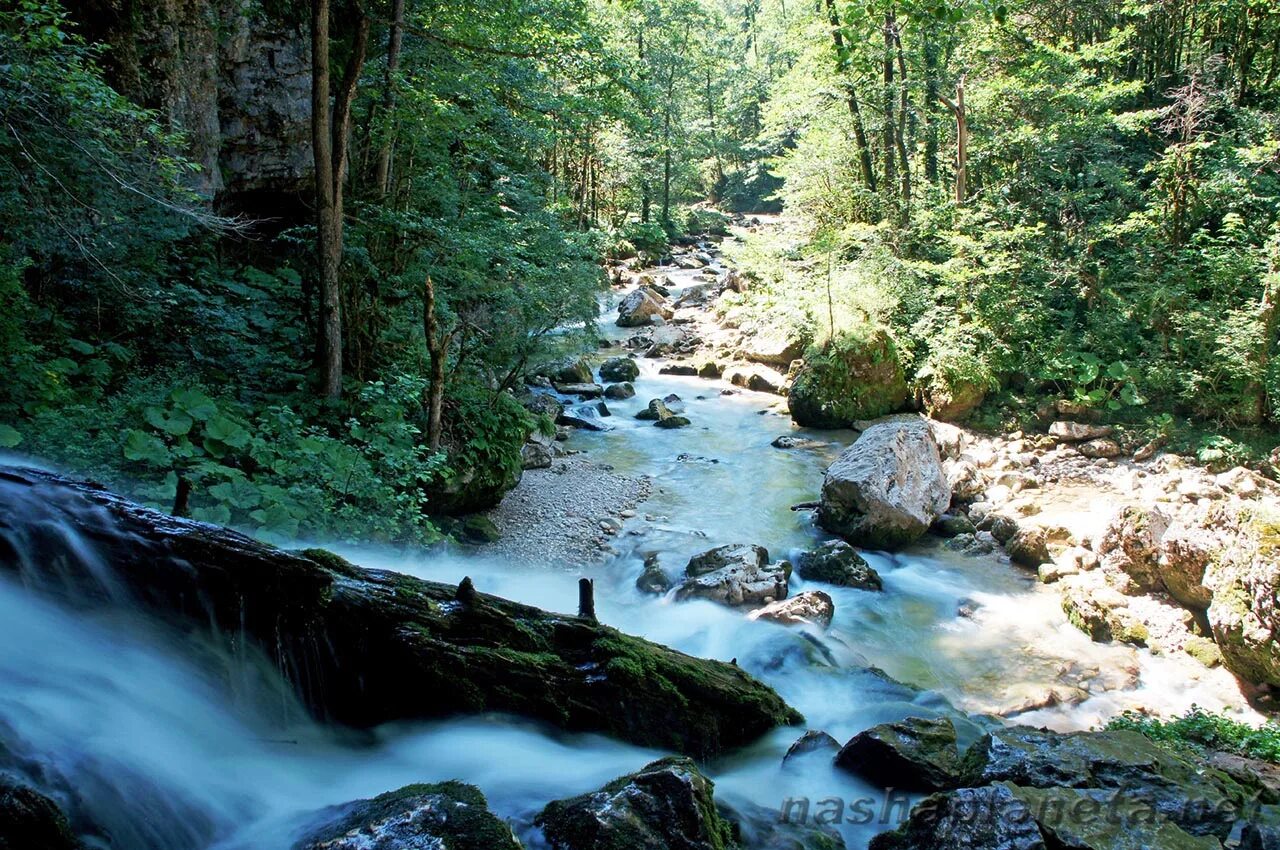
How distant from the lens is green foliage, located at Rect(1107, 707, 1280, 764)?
581 cm

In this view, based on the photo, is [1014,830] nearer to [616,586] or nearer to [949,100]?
[616,586]

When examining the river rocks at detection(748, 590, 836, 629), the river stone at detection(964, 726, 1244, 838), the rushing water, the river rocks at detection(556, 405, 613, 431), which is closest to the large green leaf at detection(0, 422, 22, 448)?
the rushing water

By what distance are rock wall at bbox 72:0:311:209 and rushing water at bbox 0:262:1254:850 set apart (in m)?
6.18

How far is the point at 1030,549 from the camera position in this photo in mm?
10273

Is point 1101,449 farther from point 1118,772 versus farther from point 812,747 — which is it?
point 812,747

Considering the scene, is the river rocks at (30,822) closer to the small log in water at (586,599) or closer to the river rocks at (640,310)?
the small log in water at (586,599)

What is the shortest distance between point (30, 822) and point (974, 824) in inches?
156

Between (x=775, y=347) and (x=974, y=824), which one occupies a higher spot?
(x=775, y=347)

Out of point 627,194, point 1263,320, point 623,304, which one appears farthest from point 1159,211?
point 627,194

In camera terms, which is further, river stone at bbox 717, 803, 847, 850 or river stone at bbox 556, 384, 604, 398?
river stone at bbox 556, 384, 604, 398

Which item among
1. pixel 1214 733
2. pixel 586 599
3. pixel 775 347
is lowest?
pixel 1214 733

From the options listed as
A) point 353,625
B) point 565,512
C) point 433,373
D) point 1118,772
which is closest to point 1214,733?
point 1118,772

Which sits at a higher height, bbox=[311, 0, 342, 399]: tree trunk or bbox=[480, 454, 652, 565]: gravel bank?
bbox=[311, 0, 342, 399]: tree trunk

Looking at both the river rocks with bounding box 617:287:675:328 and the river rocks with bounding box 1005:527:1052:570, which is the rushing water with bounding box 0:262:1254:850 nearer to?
the river rocks with bounding box 1005:527:1052:570
